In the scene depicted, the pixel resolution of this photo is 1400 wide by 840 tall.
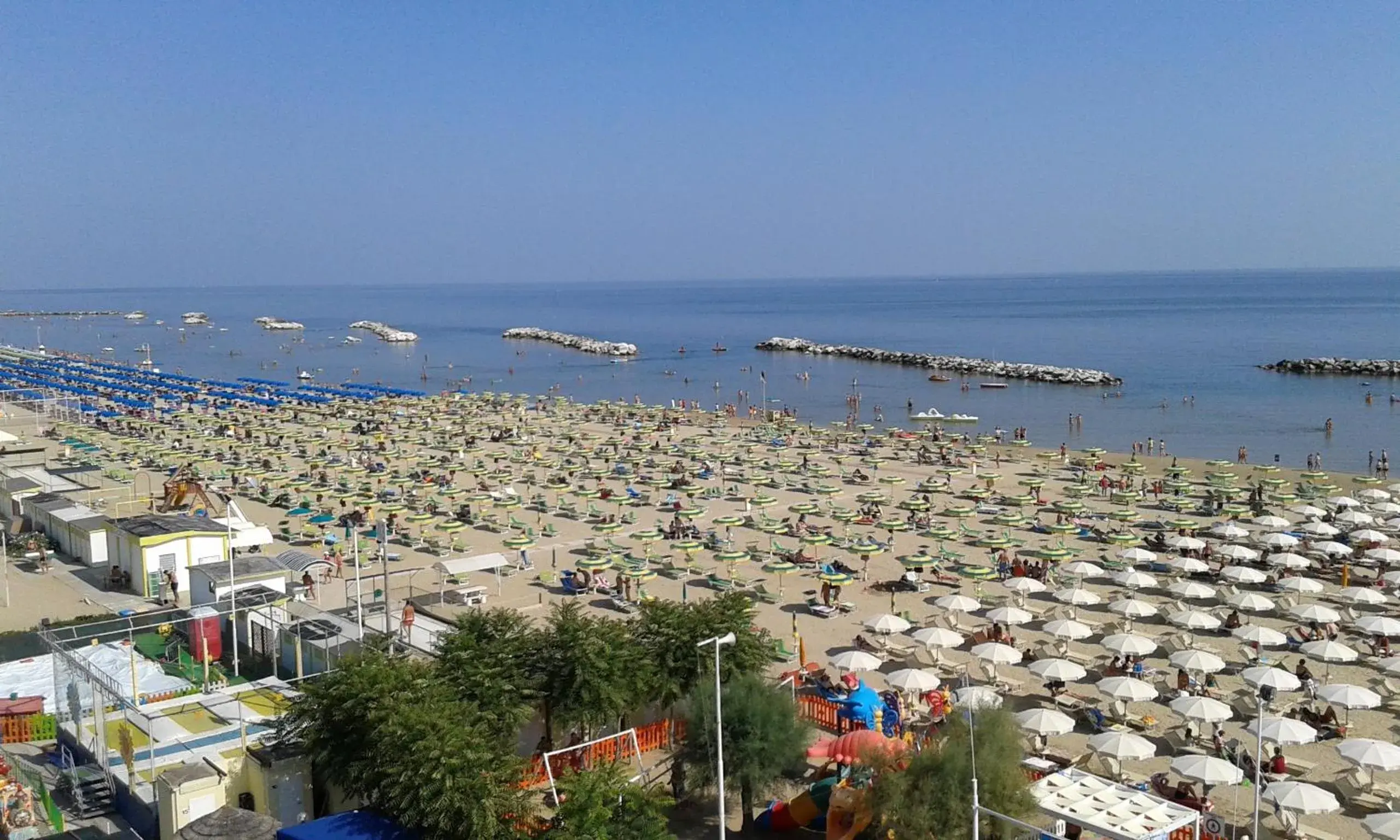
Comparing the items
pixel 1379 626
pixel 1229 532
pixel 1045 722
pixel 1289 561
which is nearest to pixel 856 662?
pixel 1045 722

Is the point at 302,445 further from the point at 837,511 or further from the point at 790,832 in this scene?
the point at 790,832

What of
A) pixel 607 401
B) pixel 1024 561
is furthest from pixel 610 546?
pixel 607 401

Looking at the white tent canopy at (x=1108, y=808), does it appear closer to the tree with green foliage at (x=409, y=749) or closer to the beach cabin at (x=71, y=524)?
the tree with green foliage at (x=409, y=749)

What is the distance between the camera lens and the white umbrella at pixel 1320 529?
1049 inches

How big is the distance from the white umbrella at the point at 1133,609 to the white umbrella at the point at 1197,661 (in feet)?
8.45

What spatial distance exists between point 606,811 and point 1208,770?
24.5 ft

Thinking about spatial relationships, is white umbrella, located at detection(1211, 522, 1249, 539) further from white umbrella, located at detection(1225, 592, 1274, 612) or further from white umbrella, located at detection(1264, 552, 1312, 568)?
white umbrella, located at detection(1225, 592, 1274, 612)

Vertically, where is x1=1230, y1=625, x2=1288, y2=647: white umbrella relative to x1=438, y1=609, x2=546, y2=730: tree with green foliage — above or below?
below

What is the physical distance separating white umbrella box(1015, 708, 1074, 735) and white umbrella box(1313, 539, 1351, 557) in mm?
14398

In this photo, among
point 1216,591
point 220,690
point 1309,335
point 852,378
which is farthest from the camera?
point 1309,335

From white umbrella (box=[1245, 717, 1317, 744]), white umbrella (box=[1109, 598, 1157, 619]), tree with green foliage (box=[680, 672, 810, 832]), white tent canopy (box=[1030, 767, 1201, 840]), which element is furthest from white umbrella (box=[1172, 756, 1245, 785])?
white umbrella (box=[1109, 598, 1157, 619])

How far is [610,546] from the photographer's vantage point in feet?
90.1

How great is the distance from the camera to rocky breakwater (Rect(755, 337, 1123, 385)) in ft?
250

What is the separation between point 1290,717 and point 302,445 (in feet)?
129
